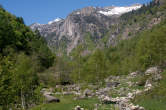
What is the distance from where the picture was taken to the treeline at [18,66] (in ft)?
48.3

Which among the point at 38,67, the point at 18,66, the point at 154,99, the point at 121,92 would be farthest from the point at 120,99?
the point at 38,67

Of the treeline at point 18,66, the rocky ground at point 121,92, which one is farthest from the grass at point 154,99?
the treeline at point 18,66

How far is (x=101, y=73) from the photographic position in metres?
51.5

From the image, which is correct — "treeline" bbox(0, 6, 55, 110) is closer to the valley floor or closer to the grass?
the valley floor

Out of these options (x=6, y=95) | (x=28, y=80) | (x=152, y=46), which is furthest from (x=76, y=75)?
(x=6, y=95)

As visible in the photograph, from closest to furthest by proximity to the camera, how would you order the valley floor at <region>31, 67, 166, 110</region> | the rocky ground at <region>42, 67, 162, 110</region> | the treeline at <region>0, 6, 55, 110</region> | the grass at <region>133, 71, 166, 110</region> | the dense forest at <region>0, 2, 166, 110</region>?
the treeline at <region>0, 6, 55, 110</region> < the dense forest at <region>0, 2, 166, 110</region> < the grass at <region>133, 71, 166, 110</region> < the valley floor at <region>31, 67, 166, 110</region> < the rocky ground at <region>42, 67, 162, 110</region>

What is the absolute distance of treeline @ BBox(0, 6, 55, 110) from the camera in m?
14.7

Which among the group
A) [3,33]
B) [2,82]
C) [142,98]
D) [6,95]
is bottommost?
[142,98]

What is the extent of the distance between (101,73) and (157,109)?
104 feet

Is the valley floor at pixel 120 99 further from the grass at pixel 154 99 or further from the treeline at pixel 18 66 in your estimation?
the treeline at pixel 18 66

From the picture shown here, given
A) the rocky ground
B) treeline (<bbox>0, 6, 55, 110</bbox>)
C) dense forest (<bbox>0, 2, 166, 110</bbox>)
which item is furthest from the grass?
treeline (<bbox>0, 6, 55, 110</bbox>)

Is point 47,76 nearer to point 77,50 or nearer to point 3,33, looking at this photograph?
point 77,50

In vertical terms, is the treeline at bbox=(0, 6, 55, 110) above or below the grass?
above

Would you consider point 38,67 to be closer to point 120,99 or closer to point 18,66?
point 18,66
